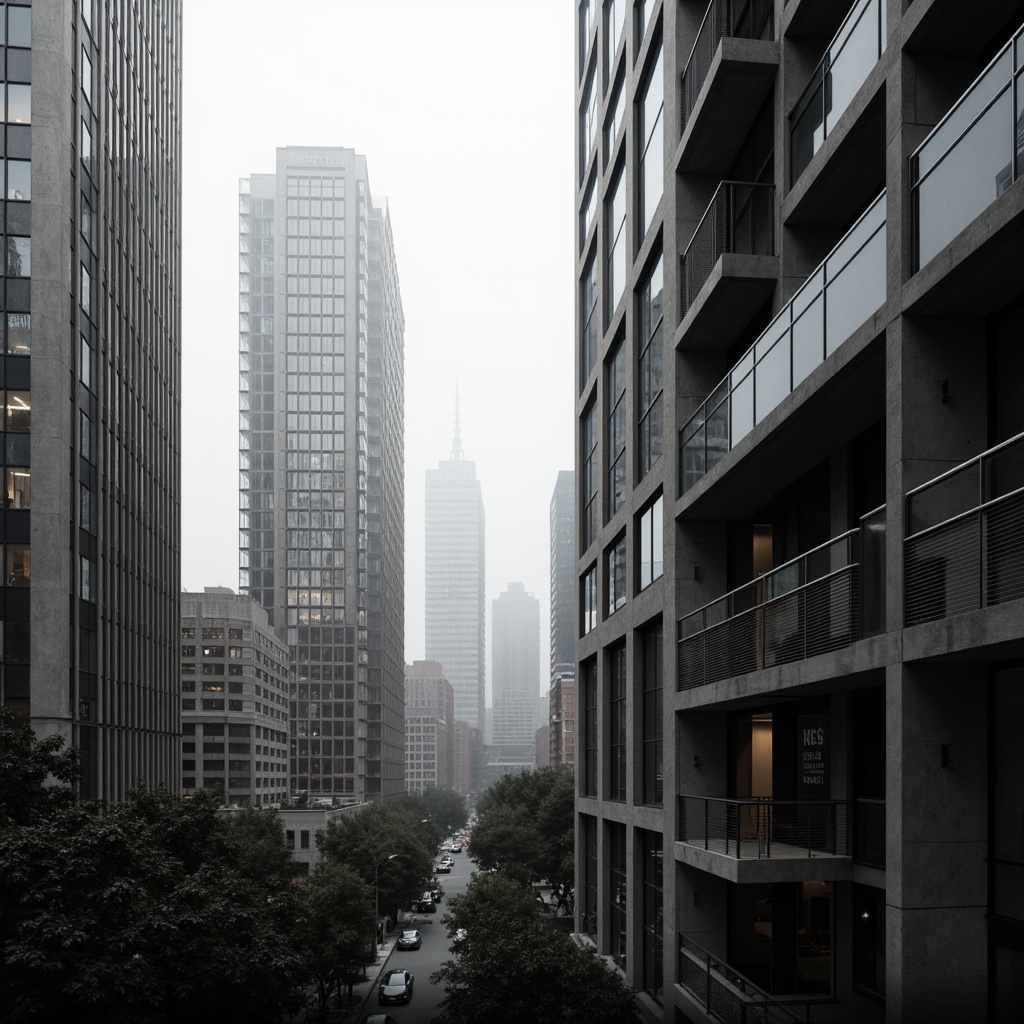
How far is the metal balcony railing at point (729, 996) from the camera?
17.5 m

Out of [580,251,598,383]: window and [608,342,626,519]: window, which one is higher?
[580,251,598,383]: window

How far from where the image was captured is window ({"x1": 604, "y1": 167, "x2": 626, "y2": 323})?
33.1 metres

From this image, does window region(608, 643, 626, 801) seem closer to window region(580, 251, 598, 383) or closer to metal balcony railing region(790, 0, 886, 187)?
window region(580, 251, 598, 383)

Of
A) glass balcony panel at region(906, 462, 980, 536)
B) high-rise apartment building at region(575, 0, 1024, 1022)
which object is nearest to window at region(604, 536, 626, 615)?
high-rise apartment building at region(575, 0, 1024, 1022)

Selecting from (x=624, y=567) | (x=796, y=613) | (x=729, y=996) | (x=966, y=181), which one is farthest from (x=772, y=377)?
(x=624, y=567)

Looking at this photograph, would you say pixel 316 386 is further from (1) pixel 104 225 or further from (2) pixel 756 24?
(2) pixel 756 24

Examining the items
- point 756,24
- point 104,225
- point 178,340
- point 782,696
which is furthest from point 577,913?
point 178,340

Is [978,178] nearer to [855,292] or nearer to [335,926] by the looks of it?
[855,292]

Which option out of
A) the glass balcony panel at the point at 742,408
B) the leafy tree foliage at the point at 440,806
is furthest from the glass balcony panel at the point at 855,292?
the leafy tree foliage at the point at 440,806

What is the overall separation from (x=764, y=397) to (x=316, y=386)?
14092 centimetres

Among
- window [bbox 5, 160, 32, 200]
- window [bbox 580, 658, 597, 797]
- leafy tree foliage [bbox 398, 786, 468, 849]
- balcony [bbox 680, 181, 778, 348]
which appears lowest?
leafy tree foliage [bbox 398, 786, 468, 849]

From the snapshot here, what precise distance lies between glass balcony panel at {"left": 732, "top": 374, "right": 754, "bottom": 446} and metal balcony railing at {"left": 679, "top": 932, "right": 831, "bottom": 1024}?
385 inches

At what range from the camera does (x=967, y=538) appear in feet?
38.7

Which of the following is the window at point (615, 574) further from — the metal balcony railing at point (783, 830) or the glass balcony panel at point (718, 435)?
the metal balcony railing at point (783, 830)
